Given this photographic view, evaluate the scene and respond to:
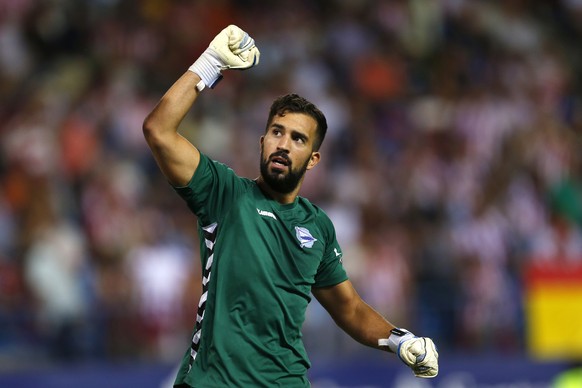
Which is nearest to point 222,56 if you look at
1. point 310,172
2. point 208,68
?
point 208,68

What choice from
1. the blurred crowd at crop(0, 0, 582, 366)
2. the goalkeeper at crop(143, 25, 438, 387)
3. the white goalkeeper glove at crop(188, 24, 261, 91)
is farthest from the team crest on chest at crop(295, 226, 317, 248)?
the blurred crowd at crop(0, 0, 582, 366)

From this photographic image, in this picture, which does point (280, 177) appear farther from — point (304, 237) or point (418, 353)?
point (418, 353)

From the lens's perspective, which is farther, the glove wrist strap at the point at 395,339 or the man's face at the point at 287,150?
the glove wrist strap at the point at 395,339

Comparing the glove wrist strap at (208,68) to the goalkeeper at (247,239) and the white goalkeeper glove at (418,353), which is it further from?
the white goalkeeper glove at (418,353)

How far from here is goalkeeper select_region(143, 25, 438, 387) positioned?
5348 millimetres

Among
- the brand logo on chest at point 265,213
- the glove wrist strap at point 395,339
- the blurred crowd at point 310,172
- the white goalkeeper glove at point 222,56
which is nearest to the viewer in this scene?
the white goalkeeper glove at point 222,56

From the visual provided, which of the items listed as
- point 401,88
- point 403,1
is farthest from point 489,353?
point 403,1

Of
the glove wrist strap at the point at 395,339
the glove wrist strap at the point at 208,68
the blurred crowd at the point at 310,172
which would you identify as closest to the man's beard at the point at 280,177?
the glove wrist strap at the point at 208,68

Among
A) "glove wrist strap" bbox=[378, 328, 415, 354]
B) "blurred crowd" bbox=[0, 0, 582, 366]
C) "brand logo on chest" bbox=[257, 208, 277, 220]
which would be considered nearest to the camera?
"brand logo on chest" bbox=[257, 208, 277, 220]

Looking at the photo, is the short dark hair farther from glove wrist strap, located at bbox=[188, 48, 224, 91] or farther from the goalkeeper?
glove wrist strap, located at bbox=[188, 48, 224, 91]

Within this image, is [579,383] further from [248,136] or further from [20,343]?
[20,343]

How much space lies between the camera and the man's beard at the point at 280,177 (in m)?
5.61

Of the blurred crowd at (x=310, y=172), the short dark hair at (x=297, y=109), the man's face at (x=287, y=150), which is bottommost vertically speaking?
the man's face at (x=287, y=150)

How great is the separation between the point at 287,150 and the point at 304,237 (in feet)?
1.48
